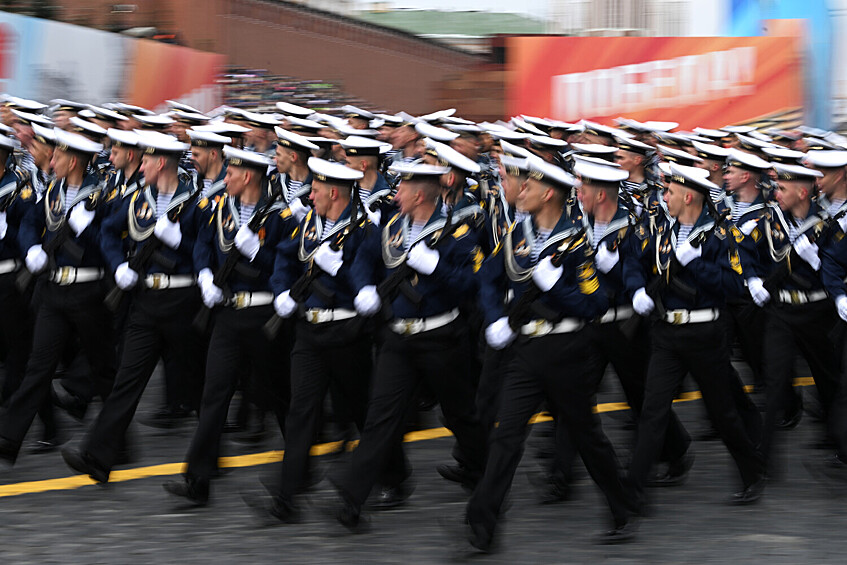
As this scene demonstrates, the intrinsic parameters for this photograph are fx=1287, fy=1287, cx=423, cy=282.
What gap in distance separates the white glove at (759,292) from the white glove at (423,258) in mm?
2310

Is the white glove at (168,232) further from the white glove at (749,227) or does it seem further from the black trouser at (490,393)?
the white glove at (749,227)

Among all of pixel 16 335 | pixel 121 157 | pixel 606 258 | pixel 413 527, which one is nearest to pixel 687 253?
pixel 606 258

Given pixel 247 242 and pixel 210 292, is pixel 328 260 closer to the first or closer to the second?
pixel 247 242

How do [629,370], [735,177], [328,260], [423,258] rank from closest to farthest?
[423,258], [328,260], [629,370], [735,177]

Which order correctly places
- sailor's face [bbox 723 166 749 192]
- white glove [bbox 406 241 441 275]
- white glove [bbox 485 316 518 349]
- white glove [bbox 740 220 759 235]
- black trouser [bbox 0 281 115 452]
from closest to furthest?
white glove [bbox 485 316 518 349], white glove [bbox 406 241 441 275], black trouser [bbox 0 281 115 452], white glove [bbox 740 220 759 235], sailor's face [bbox 723 166 749 192]

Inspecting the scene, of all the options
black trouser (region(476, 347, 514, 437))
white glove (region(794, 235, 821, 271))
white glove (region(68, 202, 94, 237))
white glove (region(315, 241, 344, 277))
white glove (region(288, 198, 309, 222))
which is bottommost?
black trouser (region(476, 347, 514, 437))

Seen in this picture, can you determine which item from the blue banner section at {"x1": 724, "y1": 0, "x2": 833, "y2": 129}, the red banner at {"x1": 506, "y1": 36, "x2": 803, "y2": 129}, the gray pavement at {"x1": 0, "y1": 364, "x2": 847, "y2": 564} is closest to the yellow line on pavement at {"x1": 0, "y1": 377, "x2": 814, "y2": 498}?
the gray pavement at {"x1": 0, "y1": 364, "x2": 847, "y2": 564}

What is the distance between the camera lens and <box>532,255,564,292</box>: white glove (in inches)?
228

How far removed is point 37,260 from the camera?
721cm

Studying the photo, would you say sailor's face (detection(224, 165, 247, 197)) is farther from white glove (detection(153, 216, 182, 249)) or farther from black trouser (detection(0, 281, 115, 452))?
black trouser (detection(0, 281, 115, 452))

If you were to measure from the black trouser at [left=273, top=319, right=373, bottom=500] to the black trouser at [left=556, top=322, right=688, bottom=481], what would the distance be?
50.3 inches

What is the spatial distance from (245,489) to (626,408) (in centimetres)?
330

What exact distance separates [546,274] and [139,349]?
91.2 inches

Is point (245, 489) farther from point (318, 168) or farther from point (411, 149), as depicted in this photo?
point (411, 149)
